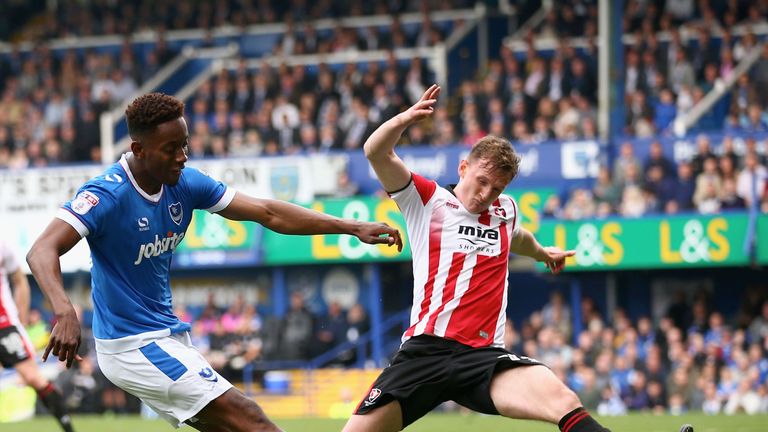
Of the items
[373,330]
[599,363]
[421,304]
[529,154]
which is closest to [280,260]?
[373,330]

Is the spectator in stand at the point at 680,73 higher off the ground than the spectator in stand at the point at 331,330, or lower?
higher

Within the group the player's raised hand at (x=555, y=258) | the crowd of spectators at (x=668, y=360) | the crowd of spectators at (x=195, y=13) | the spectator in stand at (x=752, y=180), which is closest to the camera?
the player's raised hand at (x=555, y=258)

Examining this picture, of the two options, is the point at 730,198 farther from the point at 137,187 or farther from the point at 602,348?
the point at 137,187

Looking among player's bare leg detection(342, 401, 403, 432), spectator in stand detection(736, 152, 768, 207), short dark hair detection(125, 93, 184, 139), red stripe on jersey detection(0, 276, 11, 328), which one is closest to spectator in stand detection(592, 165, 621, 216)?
spectator in stand detection(736, 152, 768, 207)

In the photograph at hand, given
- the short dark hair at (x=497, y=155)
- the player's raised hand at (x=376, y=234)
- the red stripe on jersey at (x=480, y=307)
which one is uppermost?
the short dark hair at (x=497, y=155)

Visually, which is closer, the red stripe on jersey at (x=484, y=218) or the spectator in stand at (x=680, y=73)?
the red stripe on jersey at (x=484, y=218)

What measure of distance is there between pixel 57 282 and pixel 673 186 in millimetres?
14266

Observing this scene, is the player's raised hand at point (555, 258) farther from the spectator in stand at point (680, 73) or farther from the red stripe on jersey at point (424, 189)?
the spectator in stand at point (680, 73)

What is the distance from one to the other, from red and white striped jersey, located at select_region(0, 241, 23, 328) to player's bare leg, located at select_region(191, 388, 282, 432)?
5180 mm

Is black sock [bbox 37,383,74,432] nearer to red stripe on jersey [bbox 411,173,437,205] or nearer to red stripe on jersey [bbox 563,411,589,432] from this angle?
red stripe on jersey [bbox 411,173,437,205]

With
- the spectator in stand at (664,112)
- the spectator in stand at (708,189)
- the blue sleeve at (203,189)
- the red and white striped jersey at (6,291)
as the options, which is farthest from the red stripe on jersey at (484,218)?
the spectator in stand at (664,112)

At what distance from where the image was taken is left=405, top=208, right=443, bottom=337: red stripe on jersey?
7.53m

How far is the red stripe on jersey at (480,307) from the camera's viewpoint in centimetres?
744

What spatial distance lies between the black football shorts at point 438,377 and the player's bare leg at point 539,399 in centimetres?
6
